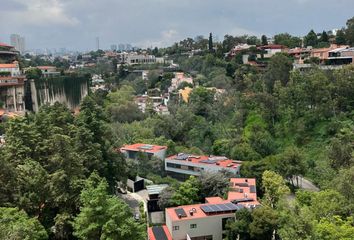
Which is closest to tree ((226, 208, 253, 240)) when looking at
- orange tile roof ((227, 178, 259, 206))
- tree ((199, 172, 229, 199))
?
orange tile roof ((227, 178, 259, 206))

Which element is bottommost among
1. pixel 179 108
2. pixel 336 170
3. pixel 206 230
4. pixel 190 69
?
pixel 206 230

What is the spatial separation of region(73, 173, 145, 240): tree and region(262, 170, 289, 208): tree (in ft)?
34.6

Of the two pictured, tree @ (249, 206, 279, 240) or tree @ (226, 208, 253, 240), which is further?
tree @ (226, 208, 253, 240)

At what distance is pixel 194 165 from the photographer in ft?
99.7

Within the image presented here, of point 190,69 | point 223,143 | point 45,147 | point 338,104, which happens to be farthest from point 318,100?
point 190,69

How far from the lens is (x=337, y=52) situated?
141ft

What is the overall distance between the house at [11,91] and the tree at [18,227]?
25.9 meters

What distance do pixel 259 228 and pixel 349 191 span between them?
5.19m

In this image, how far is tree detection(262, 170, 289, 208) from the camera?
2302cm

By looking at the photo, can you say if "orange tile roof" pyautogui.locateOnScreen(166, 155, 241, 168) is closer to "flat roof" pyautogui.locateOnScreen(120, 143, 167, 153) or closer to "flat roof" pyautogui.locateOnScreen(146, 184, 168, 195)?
"flat roof" pyautogui.locateOnScreen(120, 143, 167, 153)

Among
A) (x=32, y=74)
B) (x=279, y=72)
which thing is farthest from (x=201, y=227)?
(x=32, y=74)

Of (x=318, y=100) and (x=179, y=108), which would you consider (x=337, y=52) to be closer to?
(x=318, y=100)

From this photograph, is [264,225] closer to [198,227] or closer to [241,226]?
[241,226]

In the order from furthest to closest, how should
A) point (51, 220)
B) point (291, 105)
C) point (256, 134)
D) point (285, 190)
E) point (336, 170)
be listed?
point (291, 105)
point (256, 134)
point (336, 170)
point (285, 190)
point (51, 220)
